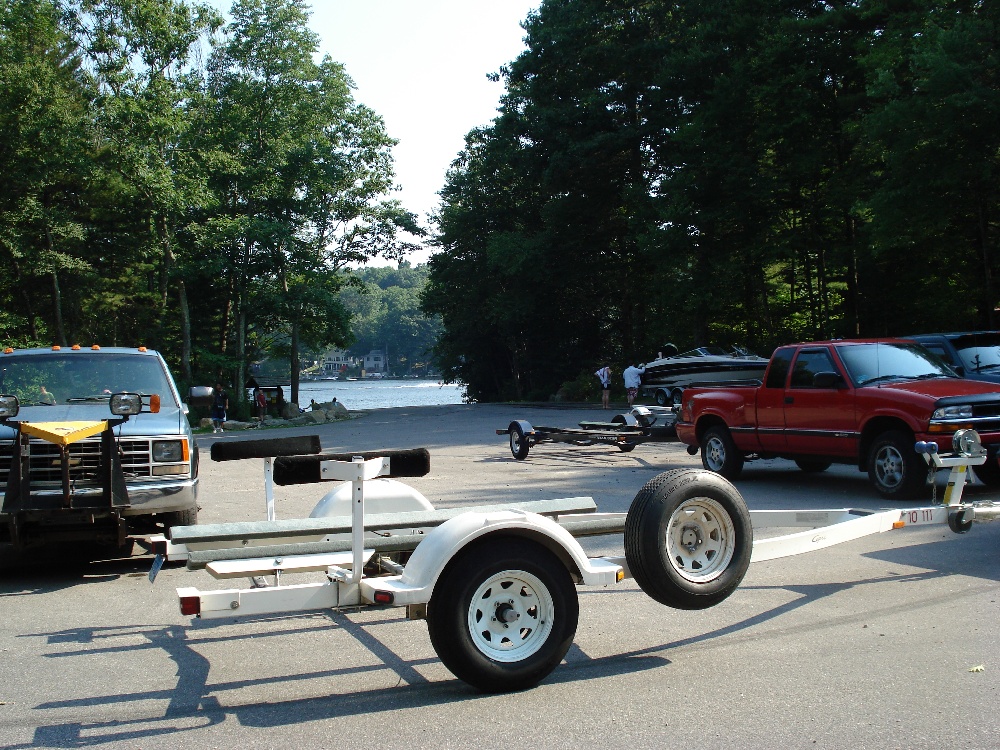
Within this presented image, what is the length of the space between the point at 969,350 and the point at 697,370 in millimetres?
17725

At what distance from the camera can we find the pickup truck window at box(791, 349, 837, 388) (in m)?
12.8

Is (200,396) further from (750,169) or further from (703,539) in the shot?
(750,169)

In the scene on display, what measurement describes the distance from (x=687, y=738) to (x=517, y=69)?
46.3m

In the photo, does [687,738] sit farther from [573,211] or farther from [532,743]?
[573,211]

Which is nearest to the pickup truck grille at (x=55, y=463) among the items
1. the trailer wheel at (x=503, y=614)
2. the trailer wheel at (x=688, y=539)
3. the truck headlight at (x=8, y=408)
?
the truck headlight at (x=8, y=408)

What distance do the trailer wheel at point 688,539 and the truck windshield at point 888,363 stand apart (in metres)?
7.53

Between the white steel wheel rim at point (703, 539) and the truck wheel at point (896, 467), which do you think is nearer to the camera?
the white steel wheel rim at point (703, 539)

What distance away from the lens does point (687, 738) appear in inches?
165

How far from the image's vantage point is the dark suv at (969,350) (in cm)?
A: 1495

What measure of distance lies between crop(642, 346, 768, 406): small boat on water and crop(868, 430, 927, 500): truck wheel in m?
19.3

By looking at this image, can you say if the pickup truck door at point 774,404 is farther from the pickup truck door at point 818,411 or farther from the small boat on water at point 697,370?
the small boat on water at point 697,370

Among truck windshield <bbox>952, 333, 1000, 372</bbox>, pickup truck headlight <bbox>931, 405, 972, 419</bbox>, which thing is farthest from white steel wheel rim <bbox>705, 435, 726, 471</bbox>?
truck windshield <bbox>952, 333, 1000, 372</bbox>

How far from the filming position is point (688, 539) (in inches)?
213

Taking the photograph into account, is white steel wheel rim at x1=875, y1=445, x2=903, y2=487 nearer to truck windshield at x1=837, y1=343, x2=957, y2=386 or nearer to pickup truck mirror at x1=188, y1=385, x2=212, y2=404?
truck windshield at x1=837, y1=343, x2=957, y2=386
